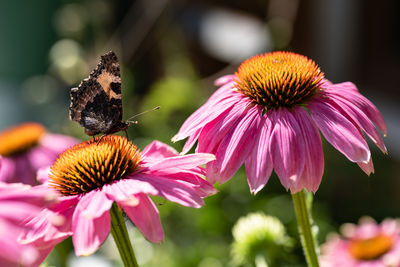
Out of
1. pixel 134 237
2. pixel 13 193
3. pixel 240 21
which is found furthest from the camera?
pixel 240 21

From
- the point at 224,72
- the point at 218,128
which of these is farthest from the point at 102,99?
the point at 224,72

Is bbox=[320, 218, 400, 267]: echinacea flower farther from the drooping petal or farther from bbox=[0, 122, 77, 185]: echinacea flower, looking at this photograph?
bbox=[0, 122, 77, 185]: echinacea flower

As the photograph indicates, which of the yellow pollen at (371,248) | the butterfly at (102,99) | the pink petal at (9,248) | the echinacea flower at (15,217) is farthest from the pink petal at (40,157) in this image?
the pink petal at (9,248)

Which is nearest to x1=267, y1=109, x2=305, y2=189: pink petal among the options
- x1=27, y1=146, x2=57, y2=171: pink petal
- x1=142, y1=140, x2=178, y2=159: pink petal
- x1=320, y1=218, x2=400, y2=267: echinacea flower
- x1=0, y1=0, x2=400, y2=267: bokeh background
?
x1=142, y1=140, x2=178, y2=159: pink petal

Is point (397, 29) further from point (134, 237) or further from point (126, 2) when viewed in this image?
point (126, 2)

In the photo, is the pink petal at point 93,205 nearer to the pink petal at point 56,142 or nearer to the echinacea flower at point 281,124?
the echinacea flower at point 281,124

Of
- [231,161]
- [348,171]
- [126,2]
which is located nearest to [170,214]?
[348,171]

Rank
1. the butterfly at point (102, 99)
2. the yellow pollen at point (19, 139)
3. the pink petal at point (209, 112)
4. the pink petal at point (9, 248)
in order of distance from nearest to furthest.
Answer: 1. the pink petal at point (9, 248)
2. the pink petal at point (209, 112)
3. the butterfly at point (102, 99)
4. the yellow pollen at point (19, 139)
